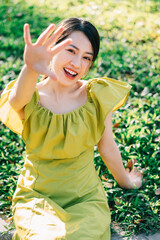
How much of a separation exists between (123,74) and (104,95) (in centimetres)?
164

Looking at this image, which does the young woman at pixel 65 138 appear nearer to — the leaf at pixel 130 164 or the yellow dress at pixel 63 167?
the yellow dress at pixel 63 167

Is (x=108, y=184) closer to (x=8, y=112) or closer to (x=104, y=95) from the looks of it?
(x=104, y=95)

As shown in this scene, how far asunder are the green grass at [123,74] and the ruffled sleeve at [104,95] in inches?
26.0

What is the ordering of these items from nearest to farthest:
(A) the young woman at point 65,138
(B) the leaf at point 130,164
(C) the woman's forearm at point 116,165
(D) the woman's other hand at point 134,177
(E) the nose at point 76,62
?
(A) the young woman at point 65,138 < (E) the nose at point 76,62 < (C) the woman's forearm at point 116,165 < (D) the woman's other hand at point 134,177 < (B) the leaf at point 130,164

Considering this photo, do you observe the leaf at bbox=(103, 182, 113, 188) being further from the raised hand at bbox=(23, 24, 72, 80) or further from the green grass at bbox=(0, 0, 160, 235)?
the raised hand at bbox=(23, 24, 72, 80)

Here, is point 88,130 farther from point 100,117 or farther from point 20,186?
point 20,186

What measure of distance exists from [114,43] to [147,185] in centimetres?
234

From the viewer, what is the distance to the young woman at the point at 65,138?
6.31 ft

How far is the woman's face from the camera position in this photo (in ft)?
6.76

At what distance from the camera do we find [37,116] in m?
2.06

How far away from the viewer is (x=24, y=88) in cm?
178

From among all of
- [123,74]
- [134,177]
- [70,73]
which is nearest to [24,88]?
[70,73]

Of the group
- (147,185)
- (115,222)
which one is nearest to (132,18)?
(147,185)

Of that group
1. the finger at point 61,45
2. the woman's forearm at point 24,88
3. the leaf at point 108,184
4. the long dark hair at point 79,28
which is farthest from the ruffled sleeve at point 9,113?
the leaf at point 108,184
